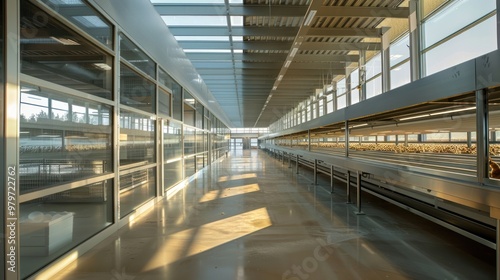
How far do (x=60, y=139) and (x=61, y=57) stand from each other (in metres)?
0.81

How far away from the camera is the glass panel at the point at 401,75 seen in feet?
20.5

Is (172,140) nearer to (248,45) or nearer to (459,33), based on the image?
(248,45)

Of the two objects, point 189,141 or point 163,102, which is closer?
point 163,102

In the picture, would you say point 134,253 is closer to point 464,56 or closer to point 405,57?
point 464,56

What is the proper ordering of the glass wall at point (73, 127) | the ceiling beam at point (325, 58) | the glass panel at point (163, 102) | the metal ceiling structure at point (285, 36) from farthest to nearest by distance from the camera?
1. the ceiling beam at point (325, 58)
2. the glass panel at point (163, 102)
3. the metal ceiling structure at point (285, 36)
4. the glass wall at point (73, 127)

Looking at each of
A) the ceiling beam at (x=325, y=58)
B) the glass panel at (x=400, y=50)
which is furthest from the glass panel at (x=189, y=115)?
the glass panel at (x=400, y=50)

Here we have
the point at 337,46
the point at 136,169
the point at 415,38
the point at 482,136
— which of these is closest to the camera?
the point at 482,136

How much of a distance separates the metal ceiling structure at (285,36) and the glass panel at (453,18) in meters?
0.74

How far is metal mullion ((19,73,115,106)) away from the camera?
2.08 meters

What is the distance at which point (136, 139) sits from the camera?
168 inches

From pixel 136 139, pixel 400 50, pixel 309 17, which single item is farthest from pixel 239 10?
pixel 400 50

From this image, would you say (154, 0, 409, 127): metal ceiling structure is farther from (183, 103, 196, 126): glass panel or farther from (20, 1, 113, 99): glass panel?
(20, 1, 113, 99): glass panel

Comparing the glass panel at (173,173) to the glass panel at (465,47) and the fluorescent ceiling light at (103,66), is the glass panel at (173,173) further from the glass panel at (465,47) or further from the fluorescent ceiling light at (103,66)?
the glass panel at (465,47)

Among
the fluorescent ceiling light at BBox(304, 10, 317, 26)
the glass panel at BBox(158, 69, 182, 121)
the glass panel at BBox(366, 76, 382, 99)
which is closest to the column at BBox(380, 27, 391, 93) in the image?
the glass panel at BBox(366, 76, 382, 99)
